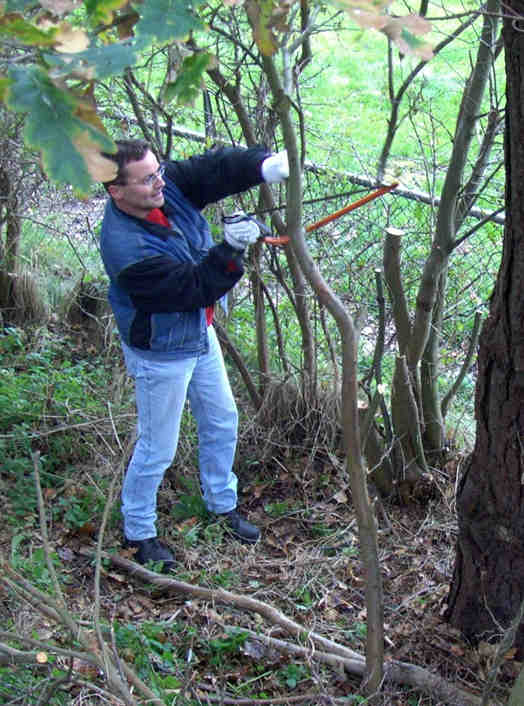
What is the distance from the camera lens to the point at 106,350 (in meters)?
4.77

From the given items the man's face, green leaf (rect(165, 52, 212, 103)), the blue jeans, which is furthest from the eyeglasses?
green leaf (rect(165, 52, 212, 103))

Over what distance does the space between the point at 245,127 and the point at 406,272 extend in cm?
127

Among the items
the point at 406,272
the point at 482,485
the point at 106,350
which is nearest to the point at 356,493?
the point at 482,485

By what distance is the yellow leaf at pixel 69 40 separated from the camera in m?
1.15

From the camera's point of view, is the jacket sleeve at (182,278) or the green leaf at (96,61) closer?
the green leaf at (96,61)

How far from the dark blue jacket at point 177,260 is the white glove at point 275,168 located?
54mm

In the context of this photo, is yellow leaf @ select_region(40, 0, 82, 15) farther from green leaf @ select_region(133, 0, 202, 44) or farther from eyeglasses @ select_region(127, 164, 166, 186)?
eyeglasses @ select_region(127, 164, 166, 186)

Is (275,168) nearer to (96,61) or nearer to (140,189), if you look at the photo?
(140,189)

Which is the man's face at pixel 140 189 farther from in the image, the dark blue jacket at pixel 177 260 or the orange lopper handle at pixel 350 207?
the orange lopper handle at pixel 350 207

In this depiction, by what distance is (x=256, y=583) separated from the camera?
3.24 meters

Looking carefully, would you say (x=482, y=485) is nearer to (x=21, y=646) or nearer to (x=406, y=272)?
(x=21, y=646)

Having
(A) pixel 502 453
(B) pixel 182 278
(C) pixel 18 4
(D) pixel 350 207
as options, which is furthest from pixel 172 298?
(C) pixel 18 4

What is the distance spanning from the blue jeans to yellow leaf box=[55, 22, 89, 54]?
79.8 inches

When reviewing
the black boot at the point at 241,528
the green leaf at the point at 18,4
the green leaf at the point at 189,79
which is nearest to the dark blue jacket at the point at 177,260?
the black boot at the point at 241,528
